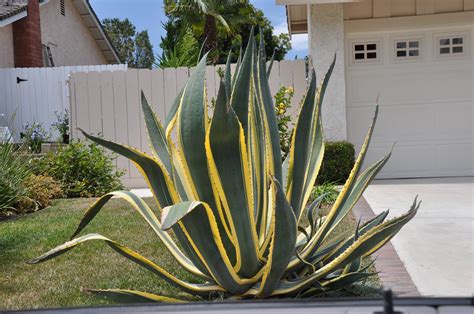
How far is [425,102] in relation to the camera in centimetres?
1011

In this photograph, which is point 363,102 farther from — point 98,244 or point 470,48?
point 98,244

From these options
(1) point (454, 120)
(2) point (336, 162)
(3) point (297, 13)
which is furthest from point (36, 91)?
(1) point (454, 120)

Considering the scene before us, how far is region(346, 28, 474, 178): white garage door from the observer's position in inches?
396

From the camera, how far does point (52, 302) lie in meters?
3.96

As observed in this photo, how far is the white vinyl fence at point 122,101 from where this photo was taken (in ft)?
37.6

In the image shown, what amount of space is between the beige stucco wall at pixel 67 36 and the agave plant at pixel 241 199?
1811 centimetres

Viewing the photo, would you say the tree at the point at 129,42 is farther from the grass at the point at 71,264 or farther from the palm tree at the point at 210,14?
the grass at the point at 71,264

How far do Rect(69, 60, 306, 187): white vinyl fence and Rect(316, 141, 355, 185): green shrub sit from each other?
11.9ft

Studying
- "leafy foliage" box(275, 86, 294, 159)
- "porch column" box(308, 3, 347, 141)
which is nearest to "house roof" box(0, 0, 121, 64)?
"leafy foliage" box(275, 86, 294, 159)

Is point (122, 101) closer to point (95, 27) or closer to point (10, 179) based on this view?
point (10, 179)

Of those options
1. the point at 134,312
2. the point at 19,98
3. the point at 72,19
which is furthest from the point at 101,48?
the point at 134,312

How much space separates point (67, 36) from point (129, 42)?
36827 mm

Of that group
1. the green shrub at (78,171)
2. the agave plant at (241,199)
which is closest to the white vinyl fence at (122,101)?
the green shrub at (78,171)

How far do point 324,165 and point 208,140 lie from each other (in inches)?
258
